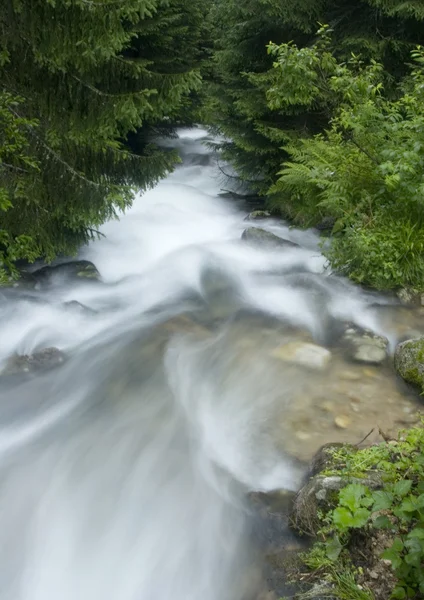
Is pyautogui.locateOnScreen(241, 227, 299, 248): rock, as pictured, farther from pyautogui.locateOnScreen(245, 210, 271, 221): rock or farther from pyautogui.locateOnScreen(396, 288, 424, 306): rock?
pyautogui.locateOnScreen(396, 288, 424, 306): rock

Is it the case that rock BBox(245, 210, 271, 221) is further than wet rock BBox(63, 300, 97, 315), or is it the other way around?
rock BBox(245, 210, 271, 221)

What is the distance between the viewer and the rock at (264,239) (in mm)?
8109

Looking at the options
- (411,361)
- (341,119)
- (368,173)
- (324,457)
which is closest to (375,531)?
(324,457)

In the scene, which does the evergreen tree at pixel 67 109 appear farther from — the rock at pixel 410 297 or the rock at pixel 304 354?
the rock at pixel 410 297

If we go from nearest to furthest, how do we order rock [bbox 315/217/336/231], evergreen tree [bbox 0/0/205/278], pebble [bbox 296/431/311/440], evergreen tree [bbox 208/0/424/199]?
1. pebble [bbox 296/431/311/440]
2. evergreen tree [bbox 0/0/205/278]
3. evergreen tree [bbox 208/0/424/199]
4. rock [bbox 315/217/336/231]

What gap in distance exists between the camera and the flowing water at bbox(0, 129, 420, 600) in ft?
10.8

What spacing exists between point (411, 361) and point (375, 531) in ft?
7.67

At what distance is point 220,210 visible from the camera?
34.6 feet

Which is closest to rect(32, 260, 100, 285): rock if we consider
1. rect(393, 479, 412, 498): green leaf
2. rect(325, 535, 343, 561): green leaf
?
rect(325, 535, 343, 561): green leaf

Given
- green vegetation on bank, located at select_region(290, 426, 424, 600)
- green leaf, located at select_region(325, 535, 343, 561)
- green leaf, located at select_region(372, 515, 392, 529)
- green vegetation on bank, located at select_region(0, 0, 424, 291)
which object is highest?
green vegetation on bank, located at select_region(0, 0, 424, 291)

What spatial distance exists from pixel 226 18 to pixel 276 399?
795 centimetres

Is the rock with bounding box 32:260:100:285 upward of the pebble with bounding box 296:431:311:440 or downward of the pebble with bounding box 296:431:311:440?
downward

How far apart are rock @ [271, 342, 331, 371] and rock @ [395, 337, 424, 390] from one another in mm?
741

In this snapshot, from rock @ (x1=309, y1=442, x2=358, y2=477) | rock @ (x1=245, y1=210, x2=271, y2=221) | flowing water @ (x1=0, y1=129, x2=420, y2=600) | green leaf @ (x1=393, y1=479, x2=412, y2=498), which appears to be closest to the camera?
green leaf @ (x1=393, y1=479, x2=412, y2=498)
